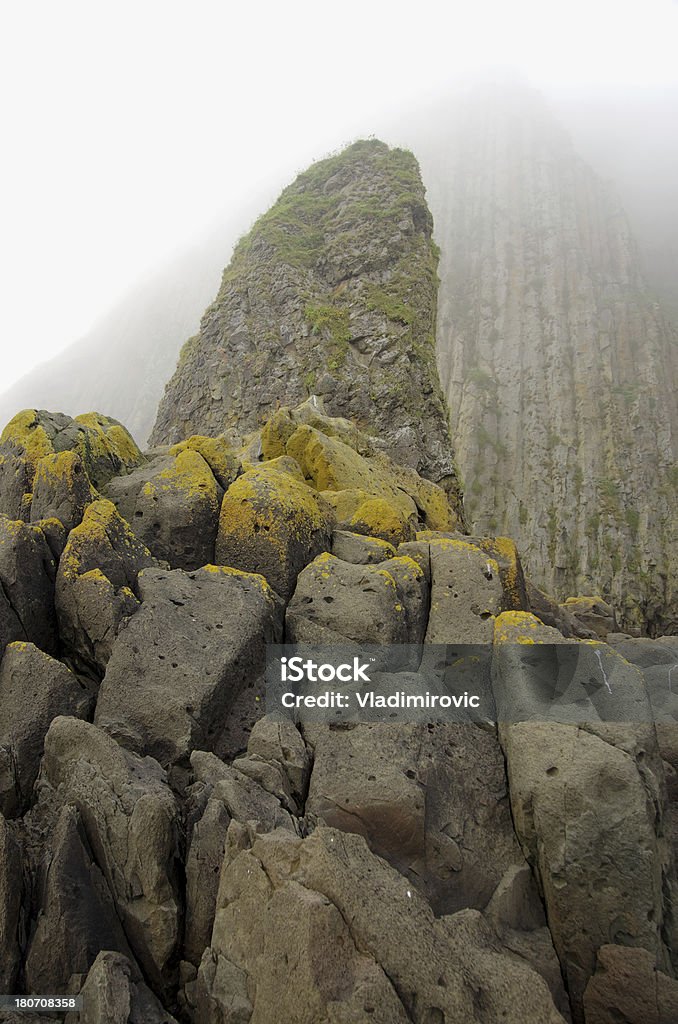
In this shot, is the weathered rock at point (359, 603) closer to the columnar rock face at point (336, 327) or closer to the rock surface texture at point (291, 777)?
the rock surface texture at point (291, 777)

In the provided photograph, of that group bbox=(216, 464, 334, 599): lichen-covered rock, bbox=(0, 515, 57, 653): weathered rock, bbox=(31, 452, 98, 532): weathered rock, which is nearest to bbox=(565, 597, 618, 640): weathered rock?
bbox=(216, 464, 334, 599): lichen-covered rock

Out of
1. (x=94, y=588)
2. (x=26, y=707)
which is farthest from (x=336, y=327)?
(x=26, y=707)

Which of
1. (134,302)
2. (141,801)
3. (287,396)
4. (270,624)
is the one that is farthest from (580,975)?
(134,302)

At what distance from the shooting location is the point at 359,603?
10633mm

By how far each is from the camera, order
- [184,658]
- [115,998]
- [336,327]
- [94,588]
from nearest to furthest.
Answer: [115,998], [184,658], [94,588], [336,327]

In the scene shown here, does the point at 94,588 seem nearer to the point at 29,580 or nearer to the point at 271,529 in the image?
the point at 29,580

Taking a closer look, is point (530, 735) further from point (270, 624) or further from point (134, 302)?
point (134, 302)

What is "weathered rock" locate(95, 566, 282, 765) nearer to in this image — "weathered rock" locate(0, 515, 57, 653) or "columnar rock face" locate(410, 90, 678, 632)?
"weathered rock" locate(0, 515, 57, 653)

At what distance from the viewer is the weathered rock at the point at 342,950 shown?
5324 mm

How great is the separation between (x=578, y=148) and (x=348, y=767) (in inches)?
6306

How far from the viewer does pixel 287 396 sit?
28578mm

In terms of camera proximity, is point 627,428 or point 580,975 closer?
point 580,975

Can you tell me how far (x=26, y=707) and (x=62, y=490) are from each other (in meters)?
4.28

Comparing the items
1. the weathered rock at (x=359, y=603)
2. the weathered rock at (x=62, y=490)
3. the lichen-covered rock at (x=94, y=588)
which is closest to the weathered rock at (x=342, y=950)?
the weathered rock at (x=359, y=603)
